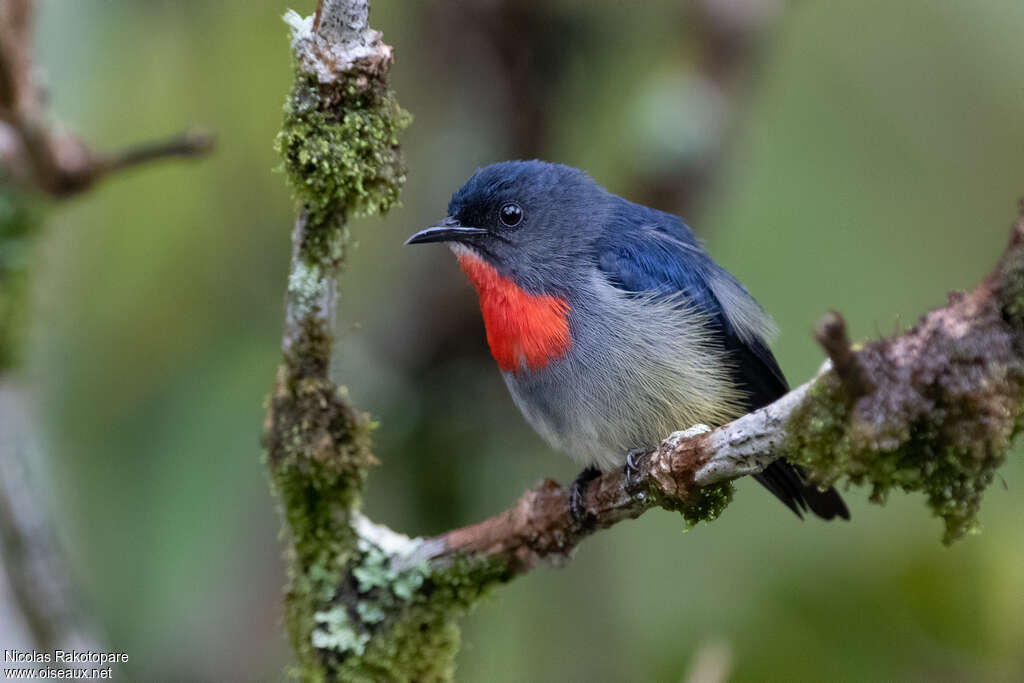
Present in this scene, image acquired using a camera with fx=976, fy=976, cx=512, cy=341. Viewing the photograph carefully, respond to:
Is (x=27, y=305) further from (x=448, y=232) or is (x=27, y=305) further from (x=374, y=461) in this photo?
(x=374, y=461)

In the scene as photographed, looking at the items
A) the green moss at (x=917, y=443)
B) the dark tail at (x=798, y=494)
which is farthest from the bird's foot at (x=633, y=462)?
the green moss at (x=917, y=443)

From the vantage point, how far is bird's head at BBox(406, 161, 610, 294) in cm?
388

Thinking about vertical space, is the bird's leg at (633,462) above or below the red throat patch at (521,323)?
below

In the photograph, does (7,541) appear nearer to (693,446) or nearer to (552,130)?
(693,446)

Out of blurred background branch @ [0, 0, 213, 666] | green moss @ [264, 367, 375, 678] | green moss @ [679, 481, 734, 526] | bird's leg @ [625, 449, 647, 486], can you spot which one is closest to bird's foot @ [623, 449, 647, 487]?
bird's leg @ [625, 449, 647, 486]

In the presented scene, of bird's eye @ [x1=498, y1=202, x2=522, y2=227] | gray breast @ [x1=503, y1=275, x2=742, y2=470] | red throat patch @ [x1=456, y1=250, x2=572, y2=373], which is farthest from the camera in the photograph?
bird's eye @ [x1=498, y1=202, x2=522, y2=227]

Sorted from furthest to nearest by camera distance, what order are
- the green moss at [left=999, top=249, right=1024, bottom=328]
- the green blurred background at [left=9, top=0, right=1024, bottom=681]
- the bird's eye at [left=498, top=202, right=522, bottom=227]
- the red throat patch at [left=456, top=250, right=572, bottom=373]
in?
the green blurred background at [left=9, top=0, right=1024, bottom=681] < the bird's eye at [left=498, top=202, right=522, bottom=227] < the red throat patch at [left=456, top=250, right=572, bottom=373] < the green moss at [left=999, top=249, right=1024, bottom=328]

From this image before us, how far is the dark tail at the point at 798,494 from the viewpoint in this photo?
11.8ft

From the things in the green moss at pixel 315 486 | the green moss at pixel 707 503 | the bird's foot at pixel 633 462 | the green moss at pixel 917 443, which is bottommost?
the green moss at pixel 917 443

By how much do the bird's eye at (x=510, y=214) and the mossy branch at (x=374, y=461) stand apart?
122 centimetres

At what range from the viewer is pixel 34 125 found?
395 centimetres

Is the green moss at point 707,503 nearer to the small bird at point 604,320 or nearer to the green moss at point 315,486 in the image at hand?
the small bird at point 604,320

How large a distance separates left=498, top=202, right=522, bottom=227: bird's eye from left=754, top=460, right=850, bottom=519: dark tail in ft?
4.52

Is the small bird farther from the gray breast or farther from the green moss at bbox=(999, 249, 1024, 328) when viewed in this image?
the green moss at bbox=(999, 249, 1024, 328)
